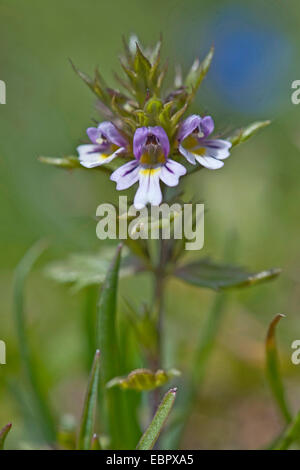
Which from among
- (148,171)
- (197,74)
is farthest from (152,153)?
Result: (197,74)

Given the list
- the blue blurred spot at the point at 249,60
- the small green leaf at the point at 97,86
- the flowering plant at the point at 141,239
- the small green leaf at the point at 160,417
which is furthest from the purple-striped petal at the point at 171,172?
the blue blurred spot at the point at 249,60

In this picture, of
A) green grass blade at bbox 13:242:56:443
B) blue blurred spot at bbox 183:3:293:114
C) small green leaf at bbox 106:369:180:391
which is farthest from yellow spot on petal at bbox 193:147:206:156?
blue blurred spot at bbox 183:3:293:114

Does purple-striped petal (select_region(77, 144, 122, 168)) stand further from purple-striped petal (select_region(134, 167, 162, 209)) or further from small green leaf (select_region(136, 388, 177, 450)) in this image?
small green leaf (select_region(136, 388, 177, 450))

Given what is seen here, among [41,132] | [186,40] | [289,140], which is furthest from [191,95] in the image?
[186,40]

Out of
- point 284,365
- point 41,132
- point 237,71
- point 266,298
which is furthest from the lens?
point 237,71

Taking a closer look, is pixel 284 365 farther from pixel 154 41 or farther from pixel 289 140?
pixel 154 41

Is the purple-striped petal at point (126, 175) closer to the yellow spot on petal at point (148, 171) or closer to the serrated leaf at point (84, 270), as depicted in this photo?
the yellow spot on petal at point (148, 171)
